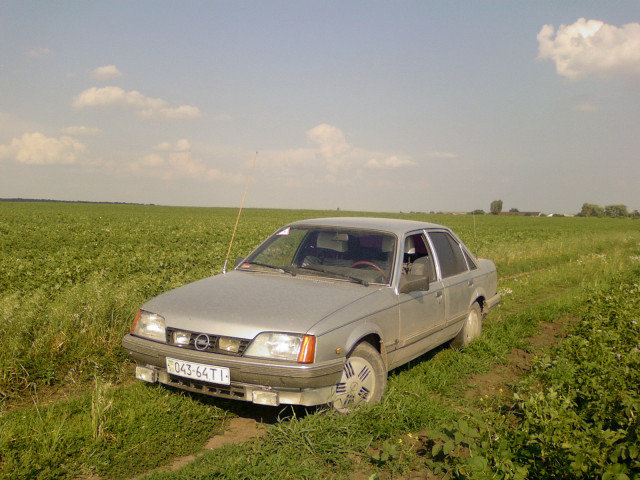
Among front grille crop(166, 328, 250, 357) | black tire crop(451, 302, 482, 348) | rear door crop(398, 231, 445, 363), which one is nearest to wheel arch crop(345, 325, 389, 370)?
rear door crop(398, 231, 445, 363)

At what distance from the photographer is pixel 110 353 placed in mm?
4988

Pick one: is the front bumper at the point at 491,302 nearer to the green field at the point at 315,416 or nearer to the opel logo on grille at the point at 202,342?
the green field at the point at 315,416

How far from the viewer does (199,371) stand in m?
3.65

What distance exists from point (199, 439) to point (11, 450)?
1148 millimetres

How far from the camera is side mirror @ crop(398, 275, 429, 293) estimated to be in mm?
4500

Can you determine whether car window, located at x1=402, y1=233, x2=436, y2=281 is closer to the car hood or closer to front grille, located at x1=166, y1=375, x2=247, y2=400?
the car hood

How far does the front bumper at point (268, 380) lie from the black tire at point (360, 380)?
156mm

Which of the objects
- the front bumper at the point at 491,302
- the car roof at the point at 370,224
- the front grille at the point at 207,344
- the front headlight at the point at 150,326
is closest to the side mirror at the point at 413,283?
the car roof at the point at 370,224

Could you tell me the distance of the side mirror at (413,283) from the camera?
450cm

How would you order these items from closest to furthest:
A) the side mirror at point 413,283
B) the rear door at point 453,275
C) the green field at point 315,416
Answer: the green field at point 315,416 < the side mirror at point 413,283 < the rear door at point 453,275

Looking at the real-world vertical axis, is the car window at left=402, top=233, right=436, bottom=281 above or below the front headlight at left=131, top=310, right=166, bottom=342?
above

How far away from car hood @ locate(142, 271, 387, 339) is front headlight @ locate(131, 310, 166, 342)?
54mm

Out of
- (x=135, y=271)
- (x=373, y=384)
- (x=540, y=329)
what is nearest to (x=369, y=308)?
(x=373, y=384)

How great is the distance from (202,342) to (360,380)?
1228mm
